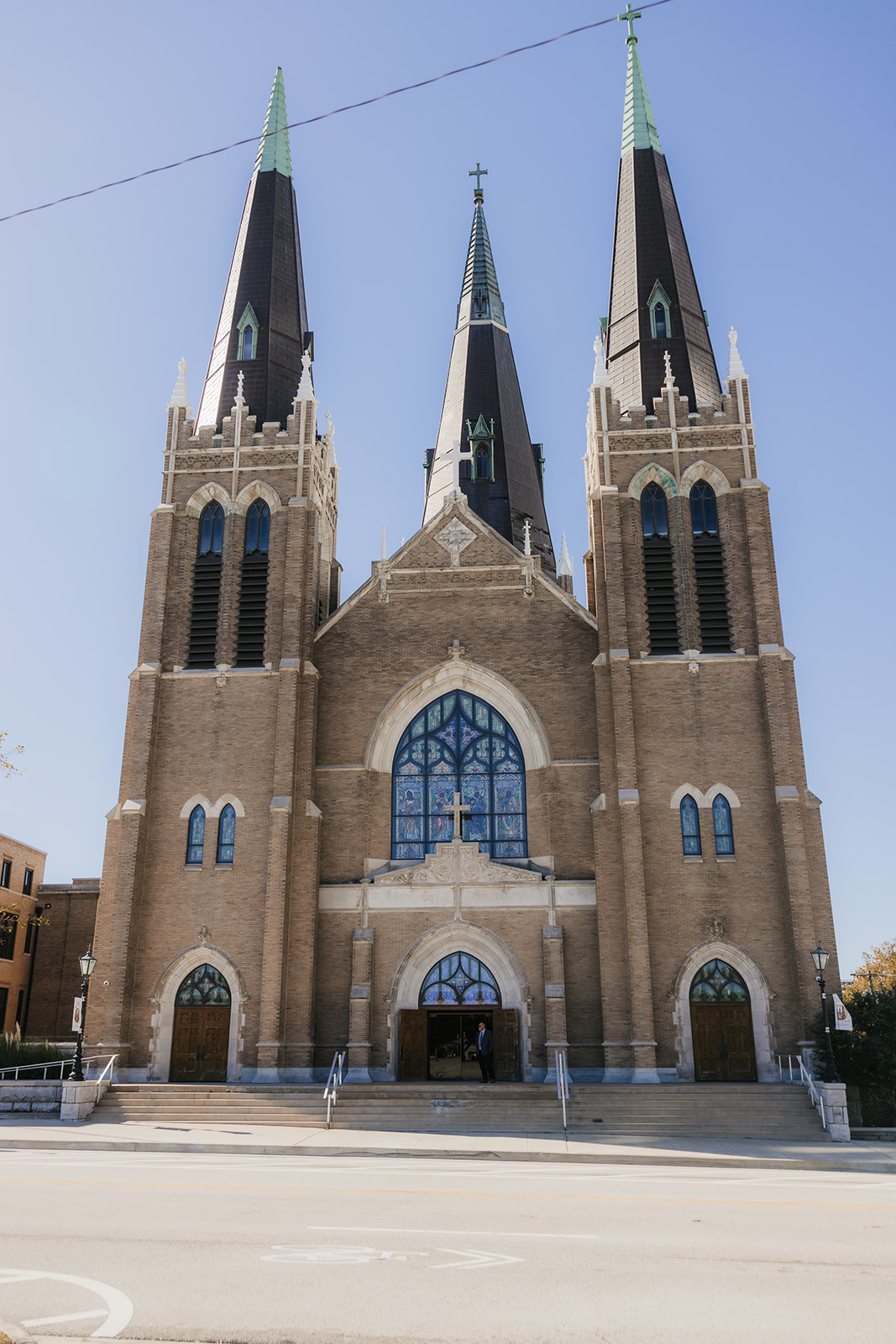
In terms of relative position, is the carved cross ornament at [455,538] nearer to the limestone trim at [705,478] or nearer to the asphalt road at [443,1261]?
the limestone trim at [705,478]

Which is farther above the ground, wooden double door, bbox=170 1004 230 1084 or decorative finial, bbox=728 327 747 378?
decorative finial, bbox=728 327 747 378

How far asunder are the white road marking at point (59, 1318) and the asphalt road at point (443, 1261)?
22mm

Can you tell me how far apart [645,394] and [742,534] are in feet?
18.3

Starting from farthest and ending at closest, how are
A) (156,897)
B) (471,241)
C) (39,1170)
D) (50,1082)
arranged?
(471,241) < (156,897) < (50,1082) < (39,1170)

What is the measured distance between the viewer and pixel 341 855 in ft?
87.4

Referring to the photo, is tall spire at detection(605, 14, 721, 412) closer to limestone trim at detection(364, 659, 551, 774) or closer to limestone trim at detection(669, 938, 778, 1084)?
limestone trim at detection(364, 659, 551, 774)

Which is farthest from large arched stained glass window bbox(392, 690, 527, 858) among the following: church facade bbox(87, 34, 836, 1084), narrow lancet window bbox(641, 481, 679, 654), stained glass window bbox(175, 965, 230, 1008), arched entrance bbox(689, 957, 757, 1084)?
arched entrance bbox(689, 957, 757, 1084)

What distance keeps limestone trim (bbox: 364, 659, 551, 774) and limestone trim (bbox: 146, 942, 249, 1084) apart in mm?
5939

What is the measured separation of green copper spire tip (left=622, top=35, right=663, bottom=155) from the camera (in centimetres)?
3625

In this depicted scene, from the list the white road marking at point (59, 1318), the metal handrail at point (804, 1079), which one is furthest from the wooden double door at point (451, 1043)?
the white road marking at point (59, 1318)

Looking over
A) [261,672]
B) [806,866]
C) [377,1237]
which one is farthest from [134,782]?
[377,1237]

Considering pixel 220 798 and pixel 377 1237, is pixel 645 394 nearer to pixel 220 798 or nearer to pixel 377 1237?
pixel 220 798

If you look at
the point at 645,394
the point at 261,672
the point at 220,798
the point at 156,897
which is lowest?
the point at 156,897

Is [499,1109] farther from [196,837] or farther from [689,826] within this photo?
[196,837]
